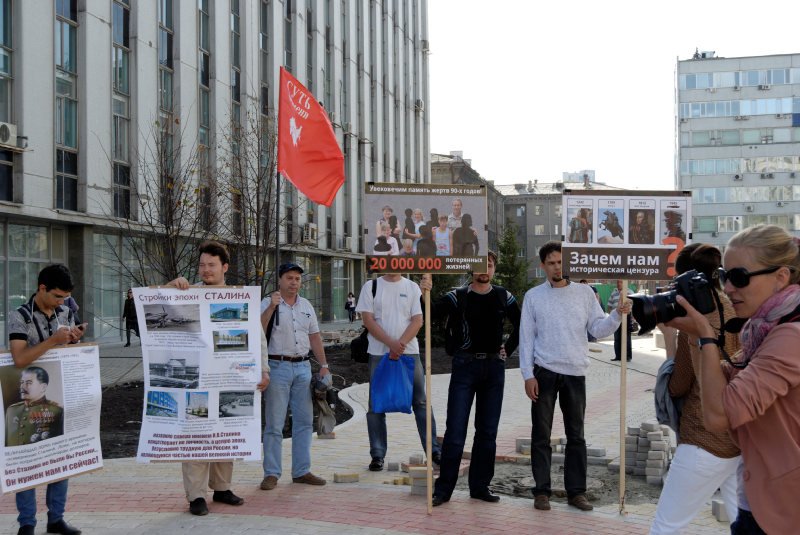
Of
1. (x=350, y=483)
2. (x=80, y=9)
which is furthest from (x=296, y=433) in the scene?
(x=80, y=9)

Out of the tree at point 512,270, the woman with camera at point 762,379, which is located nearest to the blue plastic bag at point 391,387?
the woman with camera at point 762,379

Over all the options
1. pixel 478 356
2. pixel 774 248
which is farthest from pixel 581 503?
pixel 774 248

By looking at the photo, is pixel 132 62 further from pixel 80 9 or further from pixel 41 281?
pixel 41 281

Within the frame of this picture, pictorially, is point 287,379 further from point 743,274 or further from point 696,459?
point 743,274

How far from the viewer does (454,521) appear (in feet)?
20.0

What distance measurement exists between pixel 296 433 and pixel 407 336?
131cm

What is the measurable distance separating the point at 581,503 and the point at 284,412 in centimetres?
260

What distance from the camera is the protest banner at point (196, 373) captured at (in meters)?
6.44

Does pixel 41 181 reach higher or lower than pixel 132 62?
lower

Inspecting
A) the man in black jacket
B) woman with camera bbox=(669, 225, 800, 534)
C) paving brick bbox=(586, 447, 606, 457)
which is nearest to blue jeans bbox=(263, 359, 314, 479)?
the man in black jacket

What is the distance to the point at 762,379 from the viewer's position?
2695 mm

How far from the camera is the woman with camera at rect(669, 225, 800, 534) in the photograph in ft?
8.88

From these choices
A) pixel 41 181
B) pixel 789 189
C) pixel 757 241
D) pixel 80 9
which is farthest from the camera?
pixel 789 189

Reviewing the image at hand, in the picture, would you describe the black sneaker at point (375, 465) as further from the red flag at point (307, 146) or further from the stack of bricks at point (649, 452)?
the red flag at point (307, 146)
